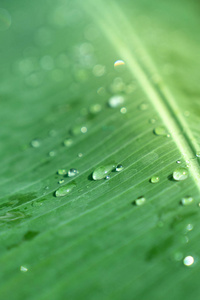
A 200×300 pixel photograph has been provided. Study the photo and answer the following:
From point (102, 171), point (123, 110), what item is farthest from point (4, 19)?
point (102, 171)

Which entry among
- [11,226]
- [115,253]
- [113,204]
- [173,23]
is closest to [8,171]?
[11,226]

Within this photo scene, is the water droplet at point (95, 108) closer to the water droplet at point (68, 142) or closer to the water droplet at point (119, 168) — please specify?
the water droplet at point (68, 142)

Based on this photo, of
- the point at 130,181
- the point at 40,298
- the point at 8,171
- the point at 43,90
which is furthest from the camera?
the point at 43,90

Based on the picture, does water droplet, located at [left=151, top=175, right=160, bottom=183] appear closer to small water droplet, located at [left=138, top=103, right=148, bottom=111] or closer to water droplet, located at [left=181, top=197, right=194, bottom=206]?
water droplet, located at [left=181, top=197, right=194, bottom=206]

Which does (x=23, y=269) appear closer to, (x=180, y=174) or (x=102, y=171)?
(x=102, y=171)

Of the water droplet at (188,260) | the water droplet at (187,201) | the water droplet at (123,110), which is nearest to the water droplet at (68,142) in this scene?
the water droplet at (123,110)

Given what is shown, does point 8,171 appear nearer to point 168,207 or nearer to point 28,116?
point 28,116
